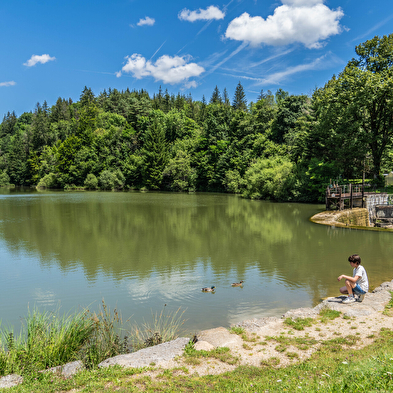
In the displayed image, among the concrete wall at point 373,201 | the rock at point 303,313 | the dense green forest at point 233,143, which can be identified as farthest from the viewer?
the dense green forest at point 233,143

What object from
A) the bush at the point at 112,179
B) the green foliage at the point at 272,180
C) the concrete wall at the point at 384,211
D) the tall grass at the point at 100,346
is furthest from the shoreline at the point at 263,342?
the bush at the point at 112,179

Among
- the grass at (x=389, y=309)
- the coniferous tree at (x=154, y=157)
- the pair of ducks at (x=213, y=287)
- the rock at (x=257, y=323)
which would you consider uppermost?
the coniferous tree at (x=154, y=157)

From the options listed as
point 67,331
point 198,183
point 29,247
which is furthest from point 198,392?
point 198,183

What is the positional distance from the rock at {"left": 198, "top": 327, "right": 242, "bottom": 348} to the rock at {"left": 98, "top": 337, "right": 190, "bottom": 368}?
1.51ft

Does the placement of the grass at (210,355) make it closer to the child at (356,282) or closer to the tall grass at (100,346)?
the tall grass at (100,346)

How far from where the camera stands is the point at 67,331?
5.86 m

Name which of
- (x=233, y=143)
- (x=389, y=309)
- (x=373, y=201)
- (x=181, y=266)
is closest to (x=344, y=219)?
(x=373, y=201)

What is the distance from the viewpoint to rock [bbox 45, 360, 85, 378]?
4.88 m

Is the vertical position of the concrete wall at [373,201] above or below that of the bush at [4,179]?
below

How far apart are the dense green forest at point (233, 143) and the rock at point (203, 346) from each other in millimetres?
31094

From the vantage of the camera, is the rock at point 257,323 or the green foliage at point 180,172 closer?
the rock at point 257,323

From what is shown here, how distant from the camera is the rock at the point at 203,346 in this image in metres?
5.52

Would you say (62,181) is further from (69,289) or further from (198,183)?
(69,289)

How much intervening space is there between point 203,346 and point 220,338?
1.80 ft
